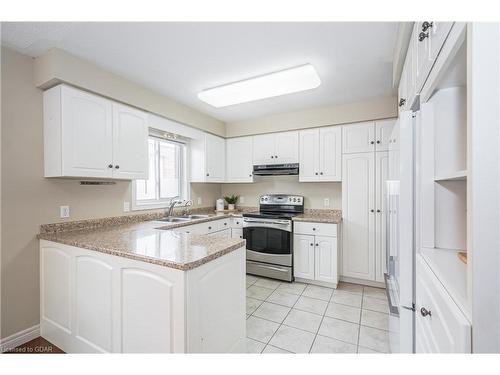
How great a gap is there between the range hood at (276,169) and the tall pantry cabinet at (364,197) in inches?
26.3

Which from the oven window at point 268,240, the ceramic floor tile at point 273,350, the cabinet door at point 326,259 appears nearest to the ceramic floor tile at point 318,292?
the cabinet door at point 326,259

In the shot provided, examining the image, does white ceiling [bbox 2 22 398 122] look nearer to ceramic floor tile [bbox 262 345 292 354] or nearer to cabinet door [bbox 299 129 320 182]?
cabinet door [bbox 299 129 320 182]

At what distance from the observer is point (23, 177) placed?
1.83 meters

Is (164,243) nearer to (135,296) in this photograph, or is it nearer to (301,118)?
(135,296)

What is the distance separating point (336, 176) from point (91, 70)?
9.45 feet

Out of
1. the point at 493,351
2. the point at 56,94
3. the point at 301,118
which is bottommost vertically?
the point at 493,351

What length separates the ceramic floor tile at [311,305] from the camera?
7.65 ft

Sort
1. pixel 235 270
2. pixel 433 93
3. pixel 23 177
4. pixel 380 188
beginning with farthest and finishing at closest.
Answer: pixel 380 188 < pixel 23 177 < pixel 235 270 < pixel 433 93

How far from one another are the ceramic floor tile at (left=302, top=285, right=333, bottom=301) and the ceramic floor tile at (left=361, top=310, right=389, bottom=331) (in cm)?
42

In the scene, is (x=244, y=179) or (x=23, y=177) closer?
(x=23, y=177)

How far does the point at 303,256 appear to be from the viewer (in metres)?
2.99

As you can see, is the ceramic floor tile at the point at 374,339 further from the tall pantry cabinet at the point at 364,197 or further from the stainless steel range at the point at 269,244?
the stainless steel range at the point at 269,244

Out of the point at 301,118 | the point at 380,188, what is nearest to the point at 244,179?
the point at 301,118

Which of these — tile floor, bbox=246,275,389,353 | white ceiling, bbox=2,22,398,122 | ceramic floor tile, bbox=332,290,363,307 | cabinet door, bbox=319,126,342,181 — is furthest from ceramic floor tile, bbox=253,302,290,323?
white ceiling, bbox=2,22,398,122
